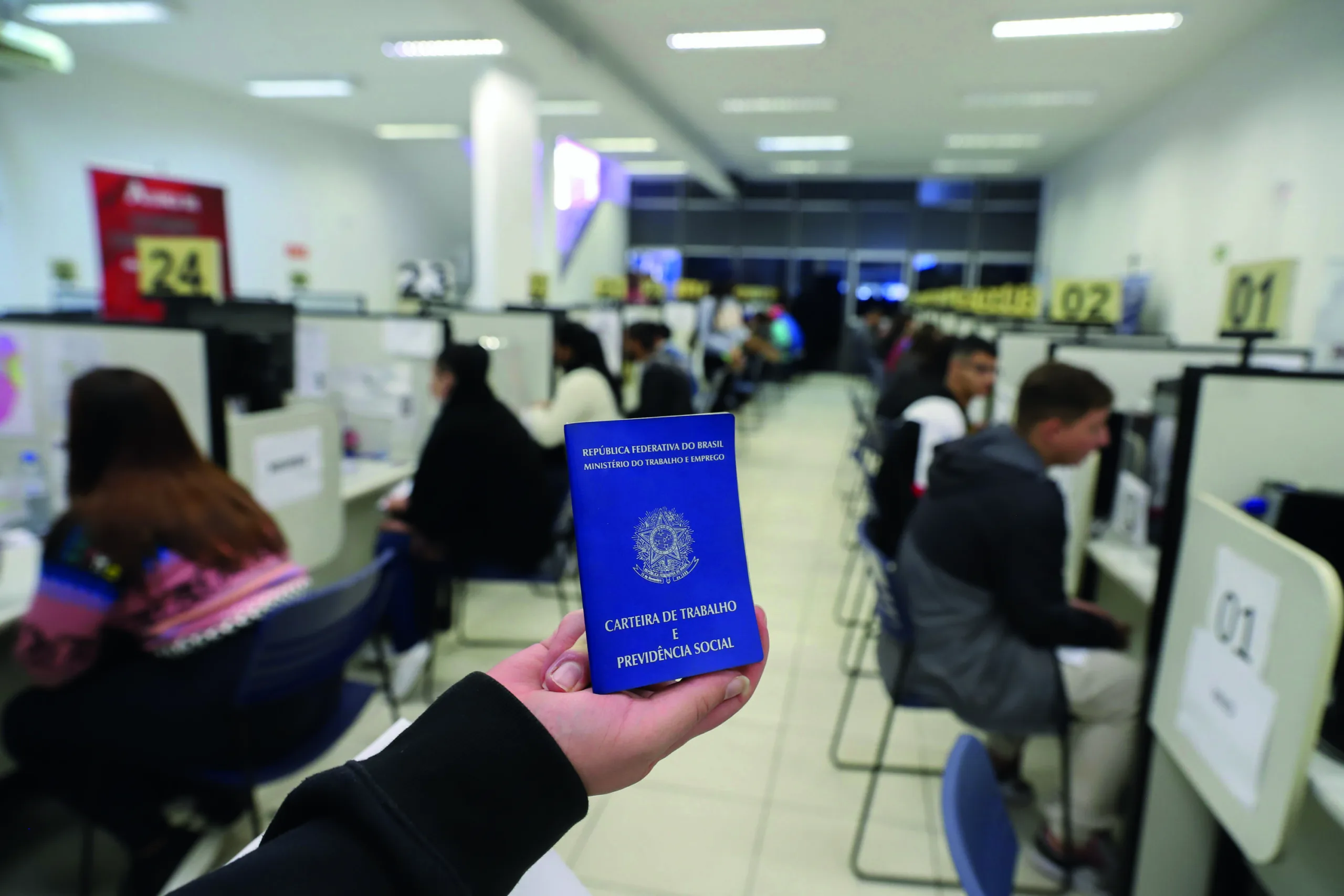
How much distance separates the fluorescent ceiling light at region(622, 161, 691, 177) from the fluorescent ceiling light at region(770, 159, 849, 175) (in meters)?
1.32

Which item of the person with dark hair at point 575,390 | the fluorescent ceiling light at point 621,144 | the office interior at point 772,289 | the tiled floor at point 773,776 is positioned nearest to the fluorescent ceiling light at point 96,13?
the office interior at point 772,289

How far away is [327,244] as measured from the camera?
8.63m

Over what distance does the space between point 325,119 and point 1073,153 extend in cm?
873

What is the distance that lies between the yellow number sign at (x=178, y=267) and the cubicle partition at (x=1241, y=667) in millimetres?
2605

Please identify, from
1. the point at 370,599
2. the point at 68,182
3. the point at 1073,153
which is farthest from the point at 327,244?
the point at 1073,153

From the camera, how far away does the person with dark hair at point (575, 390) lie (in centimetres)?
309

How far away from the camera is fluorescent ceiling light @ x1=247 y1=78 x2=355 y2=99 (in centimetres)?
675

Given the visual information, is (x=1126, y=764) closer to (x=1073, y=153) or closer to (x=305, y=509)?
(x=305, y=509)

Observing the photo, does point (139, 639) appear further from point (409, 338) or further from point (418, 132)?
point (418, 132)

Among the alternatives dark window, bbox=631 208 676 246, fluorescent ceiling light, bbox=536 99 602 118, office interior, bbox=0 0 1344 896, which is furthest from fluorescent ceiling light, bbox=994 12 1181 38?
dark window, bbox=631 208 676 246

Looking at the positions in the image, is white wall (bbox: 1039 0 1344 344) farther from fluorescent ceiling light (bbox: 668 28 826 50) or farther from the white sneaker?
the white sneaker

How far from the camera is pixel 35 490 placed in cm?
201

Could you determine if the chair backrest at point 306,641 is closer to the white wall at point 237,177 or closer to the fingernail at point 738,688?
the fingernail at point 738,688

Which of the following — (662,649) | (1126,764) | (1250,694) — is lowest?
(1126,764)
